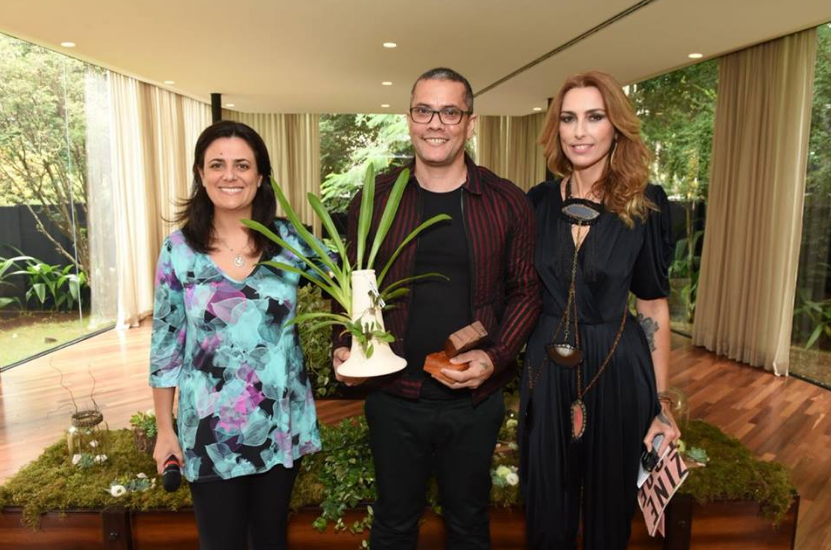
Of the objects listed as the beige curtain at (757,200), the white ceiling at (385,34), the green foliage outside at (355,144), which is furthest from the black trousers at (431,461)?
the green foliage outside at (355,144)

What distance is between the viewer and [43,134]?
19.1 feet

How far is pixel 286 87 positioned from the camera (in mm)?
7605

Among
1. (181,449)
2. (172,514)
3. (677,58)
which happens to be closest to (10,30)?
(172,514)

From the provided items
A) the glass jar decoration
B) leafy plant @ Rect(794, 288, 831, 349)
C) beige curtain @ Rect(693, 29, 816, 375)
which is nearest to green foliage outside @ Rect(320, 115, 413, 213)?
beige curtain @ Rect(693, 29, 816, 375)

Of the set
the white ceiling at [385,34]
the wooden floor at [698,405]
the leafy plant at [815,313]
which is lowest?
the wooden floor at [698,405]

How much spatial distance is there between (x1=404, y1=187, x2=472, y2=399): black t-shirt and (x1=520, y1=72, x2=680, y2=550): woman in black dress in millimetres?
227

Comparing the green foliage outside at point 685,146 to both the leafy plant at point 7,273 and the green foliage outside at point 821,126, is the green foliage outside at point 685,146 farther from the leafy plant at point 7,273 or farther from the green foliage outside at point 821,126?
the leafy plant at point 7,273

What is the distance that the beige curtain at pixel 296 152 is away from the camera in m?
10.9

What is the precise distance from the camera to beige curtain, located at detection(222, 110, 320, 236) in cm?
1091

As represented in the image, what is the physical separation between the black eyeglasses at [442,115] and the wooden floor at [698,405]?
2454 millimetres

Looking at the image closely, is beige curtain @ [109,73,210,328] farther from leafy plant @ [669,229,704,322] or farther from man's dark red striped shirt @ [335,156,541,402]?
leafy plant @ [669,229,704,322]

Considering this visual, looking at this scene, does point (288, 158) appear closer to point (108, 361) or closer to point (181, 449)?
point (108, 361)

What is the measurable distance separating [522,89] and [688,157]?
2253 millimetres

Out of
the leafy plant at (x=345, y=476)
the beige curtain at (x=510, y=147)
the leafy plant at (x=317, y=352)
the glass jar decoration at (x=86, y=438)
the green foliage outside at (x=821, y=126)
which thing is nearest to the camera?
the leafy plant at (x=345, y=476)
